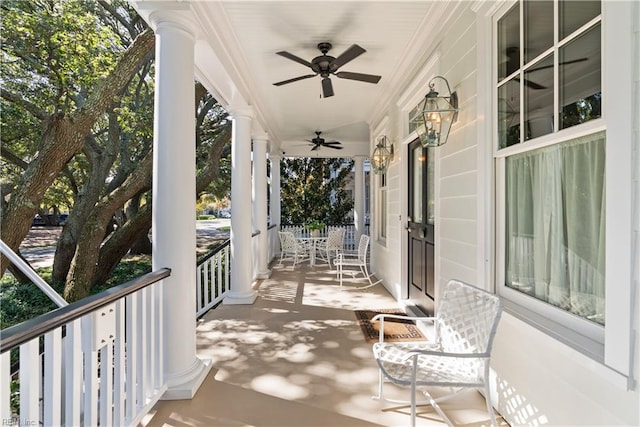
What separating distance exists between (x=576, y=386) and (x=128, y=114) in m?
7.13

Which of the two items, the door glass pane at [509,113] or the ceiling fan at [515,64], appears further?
the door glass pane at [509,113]

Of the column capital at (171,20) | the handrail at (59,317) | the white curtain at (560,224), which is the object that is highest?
the column capital at (171,20)

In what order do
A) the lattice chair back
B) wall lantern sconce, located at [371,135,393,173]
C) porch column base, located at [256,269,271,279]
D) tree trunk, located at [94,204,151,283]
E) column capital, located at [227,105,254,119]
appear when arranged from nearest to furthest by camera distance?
column capital, located at [227,105,254,119] → wall lantern sconce, located at [371,135,393,173] → porch column base, located at [256,269,271,279] → tree trunk, located at [94,204,151,283] → the lattice chair back

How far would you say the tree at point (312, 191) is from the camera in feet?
39.0

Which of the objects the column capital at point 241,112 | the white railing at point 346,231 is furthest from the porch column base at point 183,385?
the white railing at point 346,231

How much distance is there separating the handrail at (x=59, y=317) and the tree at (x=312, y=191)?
9893mm

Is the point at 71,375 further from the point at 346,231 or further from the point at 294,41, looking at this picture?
the point at 346,231

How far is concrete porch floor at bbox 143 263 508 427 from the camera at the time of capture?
2.08 meters

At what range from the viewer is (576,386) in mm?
1503

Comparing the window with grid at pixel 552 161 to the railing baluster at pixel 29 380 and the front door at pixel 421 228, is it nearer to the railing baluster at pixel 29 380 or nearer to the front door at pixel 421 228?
the front door at pixel 421 228

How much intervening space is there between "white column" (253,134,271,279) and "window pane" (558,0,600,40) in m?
5.01

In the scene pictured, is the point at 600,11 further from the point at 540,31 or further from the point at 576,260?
the point at 576,260

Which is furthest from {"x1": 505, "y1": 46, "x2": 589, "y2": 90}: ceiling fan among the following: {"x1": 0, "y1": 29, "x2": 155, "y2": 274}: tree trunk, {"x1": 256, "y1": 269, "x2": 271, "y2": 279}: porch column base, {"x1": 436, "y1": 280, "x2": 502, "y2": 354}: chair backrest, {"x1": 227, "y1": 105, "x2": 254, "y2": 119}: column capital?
{"x1": 256, "y1": 269, "x2": 271, "y2": 279}: porch column base

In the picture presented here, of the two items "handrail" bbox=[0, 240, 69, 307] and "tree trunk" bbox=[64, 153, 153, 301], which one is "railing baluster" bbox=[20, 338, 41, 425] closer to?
"handrail" bbox=[0, 240, 69, 307]
